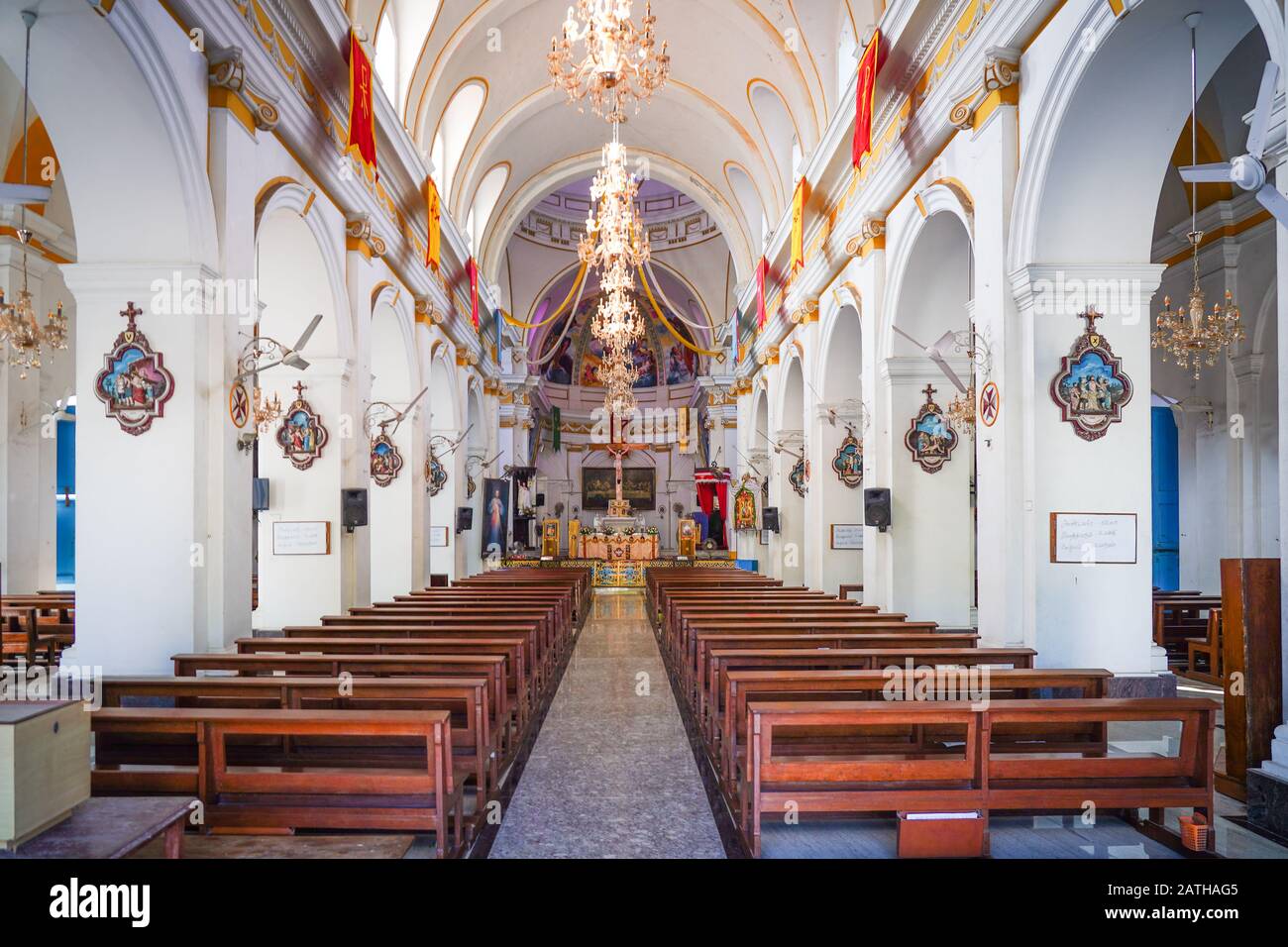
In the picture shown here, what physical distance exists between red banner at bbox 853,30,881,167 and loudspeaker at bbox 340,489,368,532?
608cm

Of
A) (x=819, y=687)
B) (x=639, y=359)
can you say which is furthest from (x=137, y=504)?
(x=639, y=359)

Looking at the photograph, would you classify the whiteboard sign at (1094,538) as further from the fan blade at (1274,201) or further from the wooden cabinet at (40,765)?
the wooden cabinet at (40,765)

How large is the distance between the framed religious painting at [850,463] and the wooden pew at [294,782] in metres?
8.39

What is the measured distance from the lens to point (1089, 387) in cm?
565

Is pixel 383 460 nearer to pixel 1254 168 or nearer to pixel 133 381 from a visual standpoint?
pixel 133 381

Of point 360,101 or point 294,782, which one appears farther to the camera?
point 360,101

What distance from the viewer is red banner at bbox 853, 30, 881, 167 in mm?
7770

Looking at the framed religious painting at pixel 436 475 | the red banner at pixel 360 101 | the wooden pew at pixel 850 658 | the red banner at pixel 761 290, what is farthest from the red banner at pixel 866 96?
the framed religious painting at pixel 436 475

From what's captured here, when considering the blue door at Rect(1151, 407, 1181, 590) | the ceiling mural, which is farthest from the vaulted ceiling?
the ceiling mural

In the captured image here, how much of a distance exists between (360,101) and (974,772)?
25.0 ft

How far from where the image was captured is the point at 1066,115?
17.5 ft

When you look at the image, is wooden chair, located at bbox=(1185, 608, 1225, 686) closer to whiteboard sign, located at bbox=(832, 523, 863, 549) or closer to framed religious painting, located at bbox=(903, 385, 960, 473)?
framed religious painting, located at bbox=(903, 385, 960, 473)

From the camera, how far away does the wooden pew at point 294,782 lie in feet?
10.7
